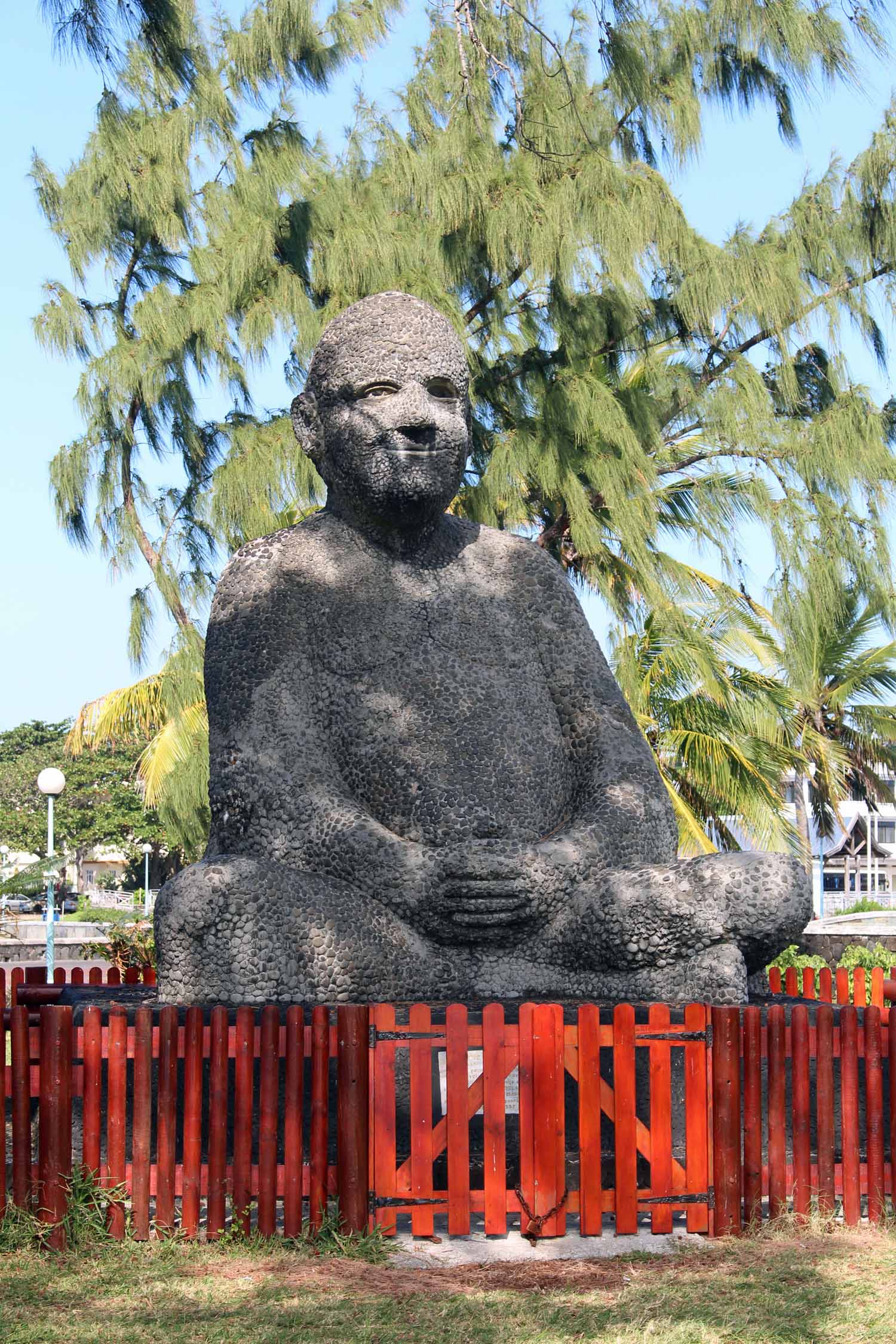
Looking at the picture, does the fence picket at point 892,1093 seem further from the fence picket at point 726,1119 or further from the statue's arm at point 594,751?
the statue's arm at point 594,751

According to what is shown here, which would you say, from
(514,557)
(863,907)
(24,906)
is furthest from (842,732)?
(24,906)

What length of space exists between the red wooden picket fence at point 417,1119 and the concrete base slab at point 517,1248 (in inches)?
1.4

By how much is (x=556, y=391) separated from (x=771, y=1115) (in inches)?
337

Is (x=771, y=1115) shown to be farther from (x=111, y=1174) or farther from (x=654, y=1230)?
(x=111, y=1174)

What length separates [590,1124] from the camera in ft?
15.3

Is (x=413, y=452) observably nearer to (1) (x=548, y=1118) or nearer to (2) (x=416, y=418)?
(2) (x=416, y=418)

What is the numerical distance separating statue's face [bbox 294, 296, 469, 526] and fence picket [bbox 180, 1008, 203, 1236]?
2393 millimetres

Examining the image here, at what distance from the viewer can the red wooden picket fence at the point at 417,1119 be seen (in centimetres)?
464

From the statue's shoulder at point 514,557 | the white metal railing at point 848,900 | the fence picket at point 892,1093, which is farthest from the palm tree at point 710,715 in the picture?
the white metal railing at point 848,900

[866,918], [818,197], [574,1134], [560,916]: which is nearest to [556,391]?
[818,197]

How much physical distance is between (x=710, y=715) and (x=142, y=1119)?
33.4ft

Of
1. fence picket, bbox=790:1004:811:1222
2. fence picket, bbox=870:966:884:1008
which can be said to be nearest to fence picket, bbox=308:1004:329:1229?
fence picket, bbox=790:1004:811:1222

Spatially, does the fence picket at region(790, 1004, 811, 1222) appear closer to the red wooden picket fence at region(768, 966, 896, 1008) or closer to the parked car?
the red wooden picket fence at region(768, 966, 896, 1008)

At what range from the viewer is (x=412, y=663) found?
6102 mm
